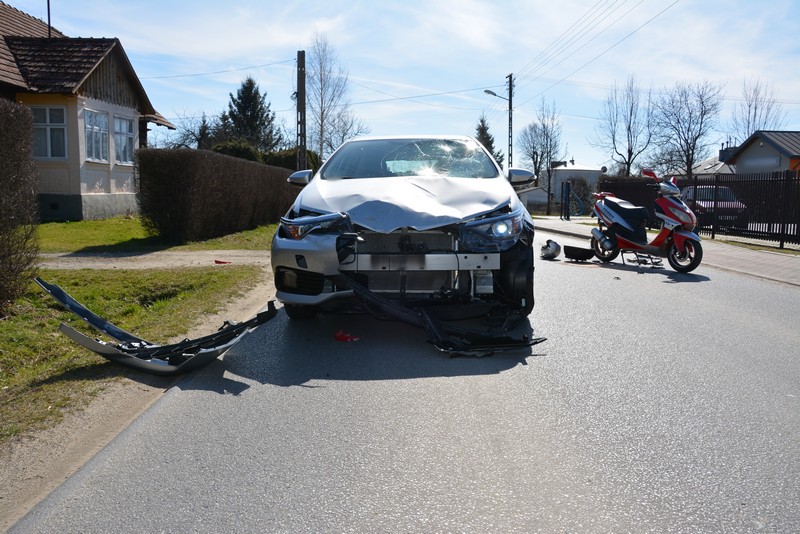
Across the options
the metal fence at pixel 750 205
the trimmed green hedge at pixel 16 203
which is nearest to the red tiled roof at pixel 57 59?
the trimmed green hedge at pixel 16 203

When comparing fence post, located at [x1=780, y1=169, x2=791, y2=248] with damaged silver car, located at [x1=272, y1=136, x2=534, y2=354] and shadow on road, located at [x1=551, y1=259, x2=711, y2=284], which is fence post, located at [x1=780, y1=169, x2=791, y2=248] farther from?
damaged silver car, located at [x1=272, y1=136, x2=534, y2=354]

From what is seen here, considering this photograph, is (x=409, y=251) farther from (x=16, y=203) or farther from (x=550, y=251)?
(x=550, y=251)

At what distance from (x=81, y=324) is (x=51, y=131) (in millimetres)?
14881

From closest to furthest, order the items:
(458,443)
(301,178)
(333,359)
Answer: (458,443) < (333,359) < (301,178)

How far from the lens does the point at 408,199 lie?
655cm

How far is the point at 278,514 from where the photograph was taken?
10.8ft

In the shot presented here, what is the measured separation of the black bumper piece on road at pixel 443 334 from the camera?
610cm

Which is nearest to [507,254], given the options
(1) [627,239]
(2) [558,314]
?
(2) [558,314]

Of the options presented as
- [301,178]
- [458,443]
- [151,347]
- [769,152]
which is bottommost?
[458,443]

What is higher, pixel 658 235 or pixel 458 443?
pixel 658 235

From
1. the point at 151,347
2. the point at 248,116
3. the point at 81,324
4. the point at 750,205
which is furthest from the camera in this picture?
the point at 248,116

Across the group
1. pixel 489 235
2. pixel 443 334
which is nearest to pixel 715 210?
pixel 489 235

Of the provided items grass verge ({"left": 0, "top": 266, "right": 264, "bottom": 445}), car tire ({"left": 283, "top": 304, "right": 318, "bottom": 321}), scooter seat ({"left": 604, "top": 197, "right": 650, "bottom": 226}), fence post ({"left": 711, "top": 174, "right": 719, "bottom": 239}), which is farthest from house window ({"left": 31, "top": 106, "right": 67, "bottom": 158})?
fence post ({"left": 711, "top": 174, "right": 719, "bottom": 239})

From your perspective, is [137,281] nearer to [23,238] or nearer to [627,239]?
[23,238]
